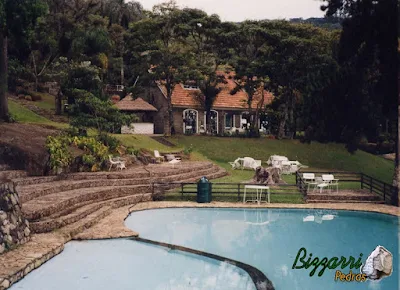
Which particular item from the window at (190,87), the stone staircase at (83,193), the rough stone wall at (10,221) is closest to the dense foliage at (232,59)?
the window at (190,87)

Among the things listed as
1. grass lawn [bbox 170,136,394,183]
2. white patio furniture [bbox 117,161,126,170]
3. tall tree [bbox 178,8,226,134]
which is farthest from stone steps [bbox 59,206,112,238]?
tall tree [bbox 178,8,226,134]

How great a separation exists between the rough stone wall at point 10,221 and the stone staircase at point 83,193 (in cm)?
82

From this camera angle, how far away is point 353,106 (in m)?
26.1

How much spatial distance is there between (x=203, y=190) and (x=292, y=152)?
53.5ft

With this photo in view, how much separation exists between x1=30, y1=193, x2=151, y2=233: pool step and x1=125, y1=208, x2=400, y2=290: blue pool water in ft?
3.89

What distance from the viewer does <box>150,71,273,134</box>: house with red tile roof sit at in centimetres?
3902

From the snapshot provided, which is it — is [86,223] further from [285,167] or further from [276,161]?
[276,161]

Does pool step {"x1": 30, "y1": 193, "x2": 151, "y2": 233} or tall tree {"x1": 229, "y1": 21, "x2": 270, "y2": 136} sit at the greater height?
tall tree {"x1": 229, "y1": 21, "x2": 270, "y2": 136}

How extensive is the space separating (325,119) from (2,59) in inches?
723

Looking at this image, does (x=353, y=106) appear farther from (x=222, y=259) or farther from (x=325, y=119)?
(x=222, y=259)

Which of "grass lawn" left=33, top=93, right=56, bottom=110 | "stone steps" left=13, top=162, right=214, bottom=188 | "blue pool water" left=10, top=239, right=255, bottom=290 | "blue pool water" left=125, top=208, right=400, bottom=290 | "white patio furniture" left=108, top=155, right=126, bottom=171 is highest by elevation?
"grass lawn" left=33, top=93, right=56, bottom=110

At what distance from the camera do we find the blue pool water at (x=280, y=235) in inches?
399

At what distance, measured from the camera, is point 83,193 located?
1653cm

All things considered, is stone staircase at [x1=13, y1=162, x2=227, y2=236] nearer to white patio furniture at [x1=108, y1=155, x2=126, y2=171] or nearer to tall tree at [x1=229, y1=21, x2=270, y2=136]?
white patio furniture at [x1=108, y1=155, x2=126, y2=171]
